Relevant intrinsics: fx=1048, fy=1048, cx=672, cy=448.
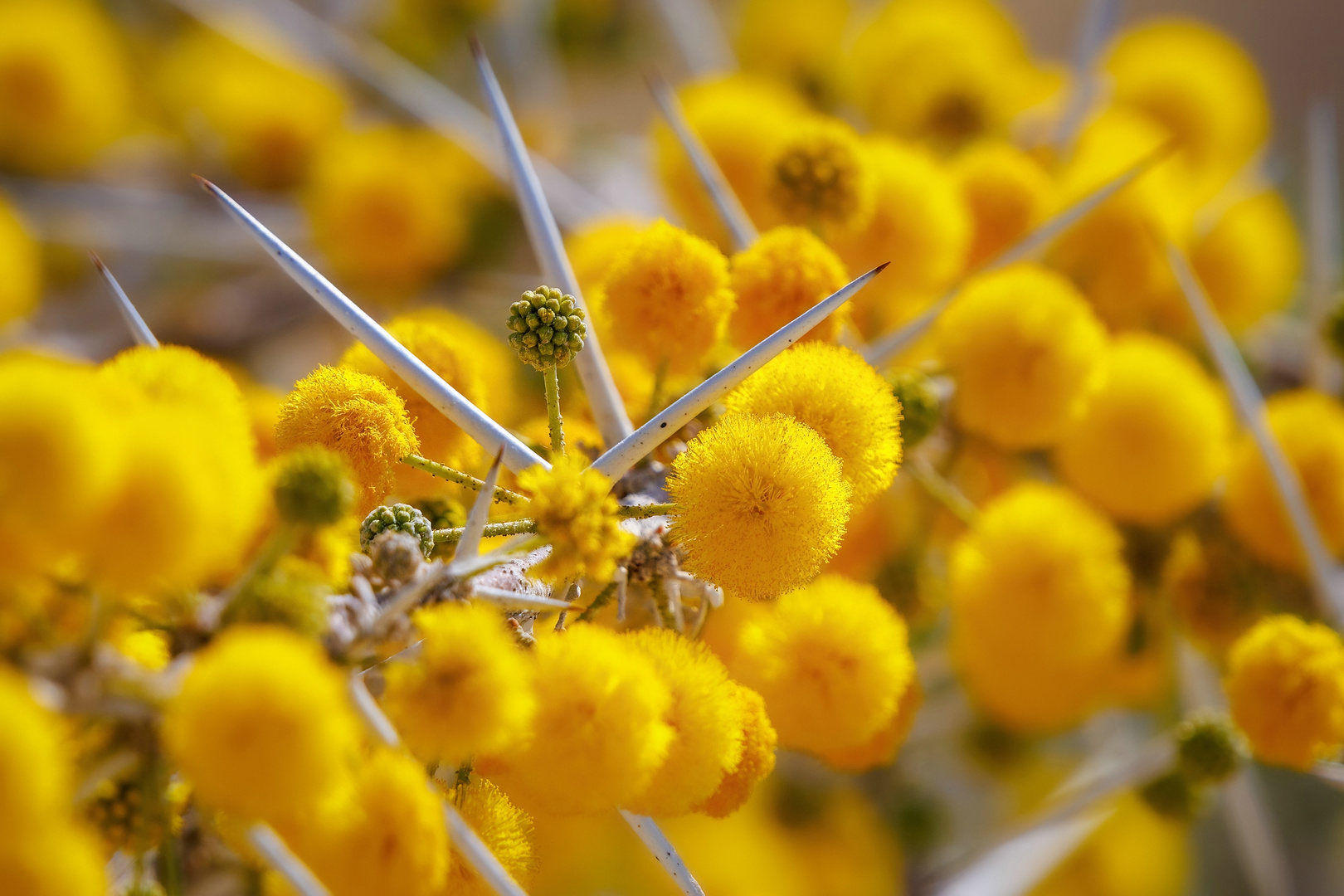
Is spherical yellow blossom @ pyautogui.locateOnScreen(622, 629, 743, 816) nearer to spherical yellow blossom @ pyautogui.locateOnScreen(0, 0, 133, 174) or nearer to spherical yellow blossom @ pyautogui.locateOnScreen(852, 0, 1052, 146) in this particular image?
spherical yellow blossom @ pyautogui.locateOnScreen(852, 0, 1052, 146)

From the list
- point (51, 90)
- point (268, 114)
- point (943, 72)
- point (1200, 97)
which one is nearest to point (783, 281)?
point (943, 72)

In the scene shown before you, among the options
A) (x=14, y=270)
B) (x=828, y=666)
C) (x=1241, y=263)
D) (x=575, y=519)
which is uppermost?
(x=14, y=270)

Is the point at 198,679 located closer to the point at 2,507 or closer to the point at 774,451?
the point at 2,507

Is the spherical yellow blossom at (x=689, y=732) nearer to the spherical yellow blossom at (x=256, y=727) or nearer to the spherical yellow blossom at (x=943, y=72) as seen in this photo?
the spherical yellow blossom at (x=256, y=727)

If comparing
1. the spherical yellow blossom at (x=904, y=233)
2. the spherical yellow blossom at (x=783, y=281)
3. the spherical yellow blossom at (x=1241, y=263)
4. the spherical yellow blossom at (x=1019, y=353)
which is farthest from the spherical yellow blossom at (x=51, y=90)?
the spherical yellow blossom at (x=1241, y=263)

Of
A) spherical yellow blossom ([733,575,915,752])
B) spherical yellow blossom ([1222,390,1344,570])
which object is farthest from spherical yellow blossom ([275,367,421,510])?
spherical yellow blossom ([1222,390,1344,570])

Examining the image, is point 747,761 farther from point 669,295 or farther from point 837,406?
point 669,295

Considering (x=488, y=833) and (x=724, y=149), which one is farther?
(x=724, y=149)
